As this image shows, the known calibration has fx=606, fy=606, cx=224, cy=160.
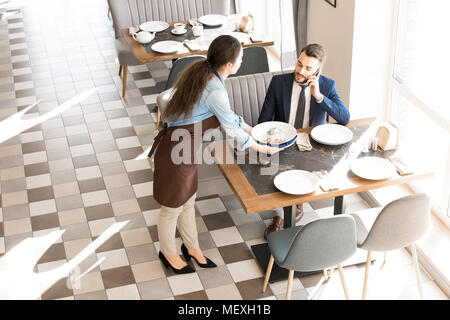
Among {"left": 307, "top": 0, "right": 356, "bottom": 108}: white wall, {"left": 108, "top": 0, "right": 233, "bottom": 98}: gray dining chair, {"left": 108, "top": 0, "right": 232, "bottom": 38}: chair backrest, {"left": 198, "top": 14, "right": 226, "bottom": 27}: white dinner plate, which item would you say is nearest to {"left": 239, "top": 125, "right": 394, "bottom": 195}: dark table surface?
{"left": 307, "top": 0, "right": 356, "bottom": 108}: white wall

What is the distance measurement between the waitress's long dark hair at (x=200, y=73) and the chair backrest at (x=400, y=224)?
1260mm

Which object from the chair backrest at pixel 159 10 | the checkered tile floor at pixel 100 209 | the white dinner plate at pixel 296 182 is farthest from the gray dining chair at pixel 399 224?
the chair backrest at pixel 159 10

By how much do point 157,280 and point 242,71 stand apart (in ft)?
6.89

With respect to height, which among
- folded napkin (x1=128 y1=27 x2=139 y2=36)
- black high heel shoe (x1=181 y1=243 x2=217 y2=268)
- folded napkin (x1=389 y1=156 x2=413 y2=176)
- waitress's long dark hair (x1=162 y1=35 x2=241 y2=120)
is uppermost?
waitress's long dark hair (x1=162 y1=35 x2=241 y2=120)

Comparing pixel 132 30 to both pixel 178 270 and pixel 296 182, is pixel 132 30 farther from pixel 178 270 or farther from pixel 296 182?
pixel 296 182

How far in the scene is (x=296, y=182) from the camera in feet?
12.2

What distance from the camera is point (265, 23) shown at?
7.62 metres

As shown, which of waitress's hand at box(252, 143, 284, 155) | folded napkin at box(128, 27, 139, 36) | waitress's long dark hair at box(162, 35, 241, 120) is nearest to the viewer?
waitress's long dark hair at box(162, 35, 241, 120)

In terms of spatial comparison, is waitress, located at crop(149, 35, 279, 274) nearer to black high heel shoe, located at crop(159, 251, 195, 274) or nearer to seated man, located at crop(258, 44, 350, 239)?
black high heel shoe, located at crop(159, 251, 195, 274)

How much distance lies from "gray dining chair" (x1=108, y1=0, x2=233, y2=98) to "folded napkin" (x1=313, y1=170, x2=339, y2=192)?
335cm

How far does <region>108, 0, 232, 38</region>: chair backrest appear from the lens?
6711 mm
